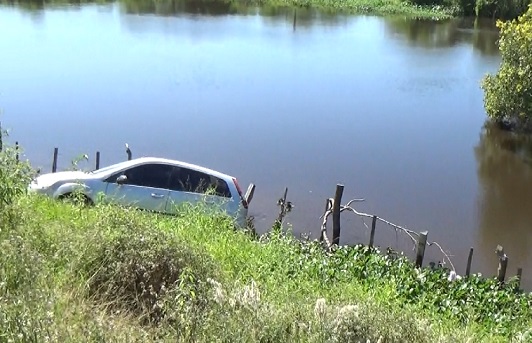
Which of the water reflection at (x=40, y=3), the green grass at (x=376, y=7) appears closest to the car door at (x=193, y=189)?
the water reflection at (x=40, y=3)

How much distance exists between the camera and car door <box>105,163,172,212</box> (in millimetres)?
13227

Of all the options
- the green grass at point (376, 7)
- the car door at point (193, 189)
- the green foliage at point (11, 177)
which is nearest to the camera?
the green foliage at point (11, 177)

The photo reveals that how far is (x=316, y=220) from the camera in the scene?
53.1 feet

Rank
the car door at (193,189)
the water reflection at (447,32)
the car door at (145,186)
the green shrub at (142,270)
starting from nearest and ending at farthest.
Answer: the green shrub at (142,270)
the car door at (193,189)
the car door at (145,186)
the water reflection at (447,32)

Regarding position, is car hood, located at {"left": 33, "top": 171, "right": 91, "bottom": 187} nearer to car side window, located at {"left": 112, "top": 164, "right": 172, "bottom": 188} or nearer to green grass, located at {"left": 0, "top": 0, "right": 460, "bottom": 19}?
car side window, located at {"left": 112, "top": 164, "right": 172, "bottom": 188}

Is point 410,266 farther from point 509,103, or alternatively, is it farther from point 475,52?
point 475,52

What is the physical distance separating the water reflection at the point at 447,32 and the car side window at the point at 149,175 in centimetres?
3196

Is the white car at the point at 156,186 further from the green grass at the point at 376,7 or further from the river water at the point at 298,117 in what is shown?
the green grass at the point at 376,7

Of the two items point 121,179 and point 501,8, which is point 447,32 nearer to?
point 501,8

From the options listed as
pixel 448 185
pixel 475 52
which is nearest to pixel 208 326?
pixel 448 185

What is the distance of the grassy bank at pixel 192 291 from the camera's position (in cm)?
566

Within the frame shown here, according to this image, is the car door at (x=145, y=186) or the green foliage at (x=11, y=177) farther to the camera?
the car door at (x=145, y=186)

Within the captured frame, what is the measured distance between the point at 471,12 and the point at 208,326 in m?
56.4

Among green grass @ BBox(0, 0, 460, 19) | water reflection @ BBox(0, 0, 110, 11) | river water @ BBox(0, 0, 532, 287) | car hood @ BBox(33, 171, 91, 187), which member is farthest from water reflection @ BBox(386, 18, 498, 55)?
car hood @ BBox(33, 171, 91, 187)
